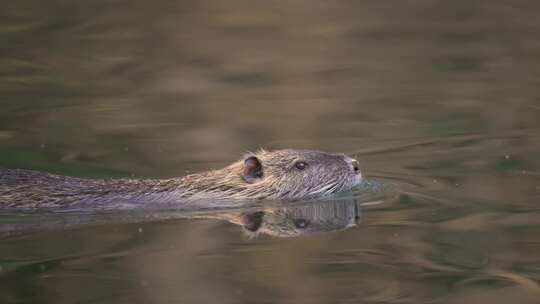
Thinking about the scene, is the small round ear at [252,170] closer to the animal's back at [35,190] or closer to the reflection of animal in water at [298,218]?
the reflection of animal in water at [298,218]

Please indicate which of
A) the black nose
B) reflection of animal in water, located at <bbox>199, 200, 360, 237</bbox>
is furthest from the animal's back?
the black nose

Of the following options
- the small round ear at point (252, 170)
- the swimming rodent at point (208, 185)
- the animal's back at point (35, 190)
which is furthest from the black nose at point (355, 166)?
the animal's back at point (35, 190)

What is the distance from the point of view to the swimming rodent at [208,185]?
27.6 feet

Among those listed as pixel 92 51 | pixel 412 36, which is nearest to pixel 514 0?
pixel 412 36

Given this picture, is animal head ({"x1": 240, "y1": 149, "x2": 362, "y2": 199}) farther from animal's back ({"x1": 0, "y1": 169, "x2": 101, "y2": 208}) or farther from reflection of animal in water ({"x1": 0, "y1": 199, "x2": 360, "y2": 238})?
animal's back ({"x1": 0, "y1": 169, "x2": 101, "y2": 208})

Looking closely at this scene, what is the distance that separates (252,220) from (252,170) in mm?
583

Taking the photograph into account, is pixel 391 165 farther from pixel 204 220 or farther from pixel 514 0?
pixel 514 0

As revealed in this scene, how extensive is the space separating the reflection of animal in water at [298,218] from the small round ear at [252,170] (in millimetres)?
281

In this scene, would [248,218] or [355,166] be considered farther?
[355,166]

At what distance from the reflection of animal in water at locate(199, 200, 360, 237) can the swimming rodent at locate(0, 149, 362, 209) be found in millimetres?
176

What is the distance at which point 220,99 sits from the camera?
12141 millimetres

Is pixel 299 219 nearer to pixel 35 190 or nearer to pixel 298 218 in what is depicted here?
pixel 298 218

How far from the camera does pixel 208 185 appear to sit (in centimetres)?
887

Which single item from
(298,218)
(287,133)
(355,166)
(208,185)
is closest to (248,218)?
(298,218)
